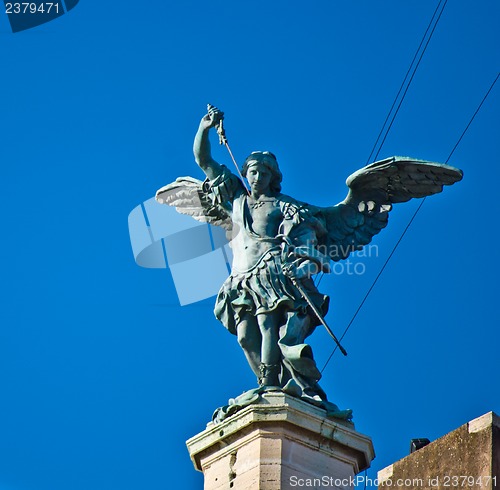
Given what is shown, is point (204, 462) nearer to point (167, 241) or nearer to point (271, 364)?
point (271, 364)

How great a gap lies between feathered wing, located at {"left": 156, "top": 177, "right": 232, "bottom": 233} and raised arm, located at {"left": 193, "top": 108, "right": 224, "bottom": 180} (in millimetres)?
415

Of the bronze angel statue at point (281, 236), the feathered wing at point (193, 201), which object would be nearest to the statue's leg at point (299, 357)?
the bronze angel statue at point (281, 236)

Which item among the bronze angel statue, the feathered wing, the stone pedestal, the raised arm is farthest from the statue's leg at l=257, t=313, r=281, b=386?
the raised arm

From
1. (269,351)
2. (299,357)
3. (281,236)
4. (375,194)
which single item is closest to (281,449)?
(299,357)

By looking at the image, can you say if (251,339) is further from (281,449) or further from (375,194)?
(375,194)

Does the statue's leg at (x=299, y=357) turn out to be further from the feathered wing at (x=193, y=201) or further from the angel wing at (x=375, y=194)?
the feathered wing at (x=193, y=201)

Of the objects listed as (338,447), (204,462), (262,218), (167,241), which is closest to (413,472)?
(338,447)

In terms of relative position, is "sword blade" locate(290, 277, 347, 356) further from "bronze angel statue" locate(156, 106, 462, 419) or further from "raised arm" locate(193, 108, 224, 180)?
"raised arm" locate(193, 108, 224, 180)

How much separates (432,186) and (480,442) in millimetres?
4081

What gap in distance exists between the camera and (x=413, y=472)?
2067cm

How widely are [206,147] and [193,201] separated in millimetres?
1164

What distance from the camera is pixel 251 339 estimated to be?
21797 mm

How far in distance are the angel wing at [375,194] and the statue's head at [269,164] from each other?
63 centimetres

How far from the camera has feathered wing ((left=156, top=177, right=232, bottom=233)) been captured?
23281mm
